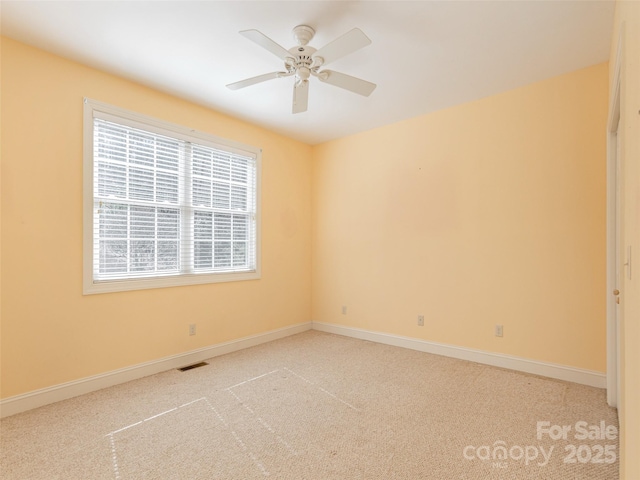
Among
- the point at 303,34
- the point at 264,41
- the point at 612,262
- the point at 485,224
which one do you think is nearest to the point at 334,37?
the point at 303,34

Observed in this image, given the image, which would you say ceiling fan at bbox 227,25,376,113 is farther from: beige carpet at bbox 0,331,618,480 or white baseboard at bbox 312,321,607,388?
white baseboard at bbox 312,321,607,388

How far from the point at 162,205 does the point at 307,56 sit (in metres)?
1.98

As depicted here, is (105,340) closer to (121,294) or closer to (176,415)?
(121,294)

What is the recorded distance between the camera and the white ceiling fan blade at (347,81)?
2.37 metres

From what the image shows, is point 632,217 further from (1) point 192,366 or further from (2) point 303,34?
(1) point 192,366

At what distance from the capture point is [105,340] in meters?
2.82

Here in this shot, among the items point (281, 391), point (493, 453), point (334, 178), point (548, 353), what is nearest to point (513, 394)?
point (548, 353)

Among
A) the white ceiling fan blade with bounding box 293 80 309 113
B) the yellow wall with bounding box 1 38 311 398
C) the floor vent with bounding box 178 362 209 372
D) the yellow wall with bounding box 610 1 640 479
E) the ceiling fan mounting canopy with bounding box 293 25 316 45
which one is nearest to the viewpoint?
the yellow wall with bounding box 610 1 640 479

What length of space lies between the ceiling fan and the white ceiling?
7.1 inches

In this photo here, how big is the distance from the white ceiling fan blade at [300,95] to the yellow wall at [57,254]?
1.39 meters

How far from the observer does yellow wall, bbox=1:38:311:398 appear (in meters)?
2.36

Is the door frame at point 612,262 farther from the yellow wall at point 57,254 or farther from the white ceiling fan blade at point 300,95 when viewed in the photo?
the yellow wall at point 57,254

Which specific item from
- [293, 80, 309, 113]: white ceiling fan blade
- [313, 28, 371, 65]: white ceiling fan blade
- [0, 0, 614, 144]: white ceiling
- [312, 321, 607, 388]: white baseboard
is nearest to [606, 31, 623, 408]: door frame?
[312, 321, 607, 388]: white baseboard

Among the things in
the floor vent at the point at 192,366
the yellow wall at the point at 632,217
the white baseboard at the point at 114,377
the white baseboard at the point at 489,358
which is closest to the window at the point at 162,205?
the white baseboard at the point at 114,377
